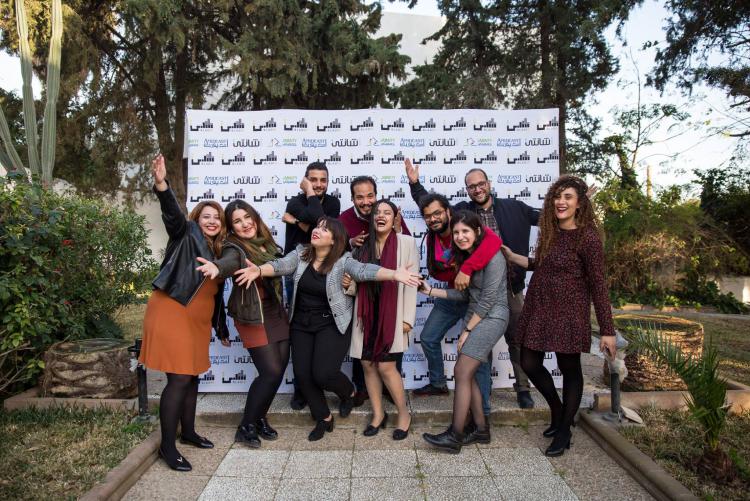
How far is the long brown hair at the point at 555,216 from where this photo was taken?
133 inches

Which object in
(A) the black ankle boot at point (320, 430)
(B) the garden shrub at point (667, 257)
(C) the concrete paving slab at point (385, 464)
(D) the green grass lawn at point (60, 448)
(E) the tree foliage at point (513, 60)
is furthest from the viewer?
(E) the tree foliage at point (513, 60)

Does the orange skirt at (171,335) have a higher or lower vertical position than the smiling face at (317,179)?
lower

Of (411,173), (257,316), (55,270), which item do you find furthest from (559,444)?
(55,270)

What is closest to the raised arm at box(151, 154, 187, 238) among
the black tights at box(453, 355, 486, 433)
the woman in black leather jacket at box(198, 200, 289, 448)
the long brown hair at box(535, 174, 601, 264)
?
the woman in black leather jacket at box(198, 200, 289, 448)

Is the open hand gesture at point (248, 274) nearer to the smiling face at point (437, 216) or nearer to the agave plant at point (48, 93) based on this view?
the smiling face at point (437, 216)

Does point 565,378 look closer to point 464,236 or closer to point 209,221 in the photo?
point 464,236

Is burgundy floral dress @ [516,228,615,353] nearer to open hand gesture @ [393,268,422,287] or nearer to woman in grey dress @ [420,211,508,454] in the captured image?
woman in grey dress @ [420,211,508,454]

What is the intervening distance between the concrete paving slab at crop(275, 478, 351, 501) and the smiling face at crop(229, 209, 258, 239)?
66.3 inches

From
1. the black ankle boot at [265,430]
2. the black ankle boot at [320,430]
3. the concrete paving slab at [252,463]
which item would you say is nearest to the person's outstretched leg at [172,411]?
the concrete paving slab at [252,463]

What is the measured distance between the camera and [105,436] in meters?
3.58

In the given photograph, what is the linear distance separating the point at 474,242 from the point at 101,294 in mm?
3953

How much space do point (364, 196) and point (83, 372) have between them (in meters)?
2.79

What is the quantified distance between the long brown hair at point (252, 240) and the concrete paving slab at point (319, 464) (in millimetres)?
1406

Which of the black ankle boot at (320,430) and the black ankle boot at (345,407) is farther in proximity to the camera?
the black ankle boot at (345,407)
